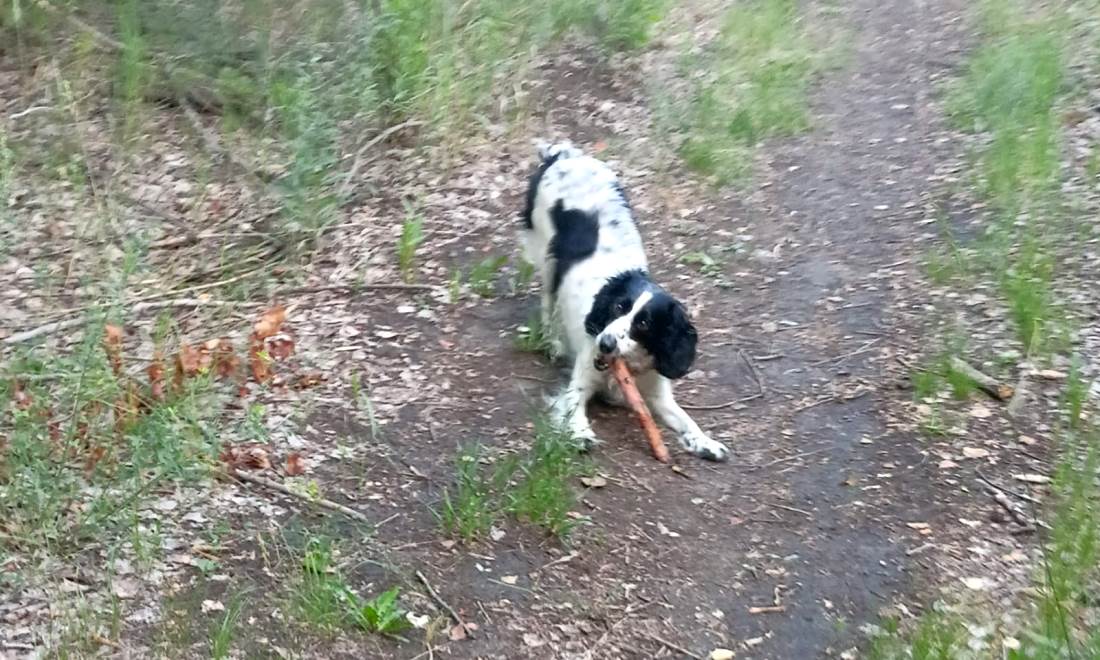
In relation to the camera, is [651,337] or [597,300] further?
[597,300]

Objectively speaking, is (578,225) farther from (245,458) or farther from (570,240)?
(245,458)

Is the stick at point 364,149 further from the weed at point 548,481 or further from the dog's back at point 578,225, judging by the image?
the weed at point 548,481

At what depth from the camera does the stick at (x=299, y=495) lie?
405cm

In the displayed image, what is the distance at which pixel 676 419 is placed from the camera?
4.88m

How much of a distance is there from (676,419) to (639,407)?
28 cm

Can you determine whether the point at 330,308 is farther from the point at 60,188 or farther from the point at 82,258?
the point at 60,188

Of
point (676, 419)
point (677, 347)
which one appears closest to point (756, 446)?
point (676, 419)

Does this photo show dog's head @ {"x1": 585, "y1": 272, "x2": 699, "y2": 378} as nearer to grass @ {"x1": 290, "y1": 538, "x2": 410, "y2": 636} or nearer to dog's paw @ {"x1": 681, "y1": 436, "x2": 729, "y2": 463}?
dog's paw @ {"x1": 681, "y1": 436, "x2": 729, "y2": 463}

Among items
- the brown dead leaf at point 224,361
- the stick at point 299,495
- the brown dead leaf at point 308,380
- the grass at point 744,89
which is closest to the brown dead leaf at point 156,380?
the brown dead leaf at point 224,361

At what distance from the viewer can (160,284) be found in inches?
227

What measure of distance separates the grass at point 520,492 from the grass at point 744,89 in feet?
12.1

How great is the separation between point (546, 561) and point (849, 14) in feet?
28.6

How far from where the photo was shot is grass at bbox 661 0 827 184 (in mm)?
7820

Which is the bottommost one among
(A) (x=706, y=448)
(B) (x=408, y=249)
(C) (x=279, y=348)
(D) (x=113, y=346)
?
(A) (x=706, y=448)
